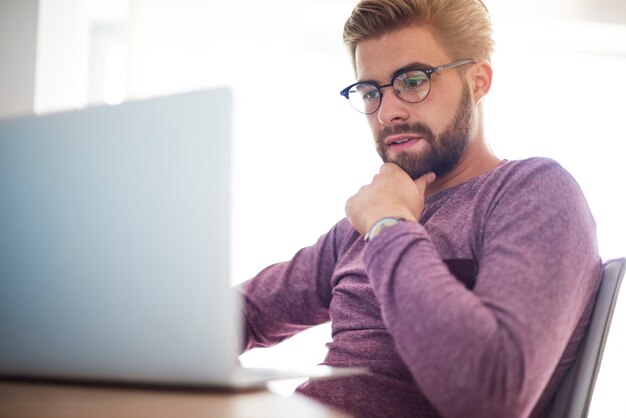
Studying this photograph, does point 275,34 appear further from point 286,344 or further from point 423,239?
point 423,239

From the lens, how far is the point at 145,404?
0.60 meters

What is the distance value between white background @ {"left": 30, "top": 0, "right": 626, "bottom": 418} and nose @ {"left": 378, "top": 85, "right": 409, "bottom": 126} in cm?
130

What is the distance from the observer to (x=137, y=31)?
A: 285cm

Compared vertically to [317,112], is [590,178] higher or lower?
lower

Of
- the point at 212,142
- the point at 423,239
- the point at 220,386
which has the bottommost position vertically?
the point at 220,386

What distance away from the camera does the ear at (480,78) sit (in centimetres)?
151

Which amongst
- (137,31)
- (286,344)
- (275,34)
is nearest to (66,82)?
(137,31)

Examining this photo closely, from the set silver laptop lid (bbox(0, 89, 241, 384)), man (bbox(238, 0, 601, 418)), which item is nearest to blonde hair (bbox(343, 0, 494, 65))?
man (bbox(238, 0, 601, 418))

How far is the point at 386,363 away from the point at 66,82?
6.60 feet

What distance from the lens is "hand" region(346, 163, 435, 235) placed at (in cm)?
109

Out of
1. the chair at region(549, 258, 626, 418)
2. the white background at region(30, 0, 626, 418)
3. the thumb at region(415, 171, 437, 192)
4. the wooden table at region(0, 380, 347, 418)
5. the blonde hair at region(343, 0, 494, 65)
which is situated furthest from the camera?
the white background at region(30, 0, 626, 418)

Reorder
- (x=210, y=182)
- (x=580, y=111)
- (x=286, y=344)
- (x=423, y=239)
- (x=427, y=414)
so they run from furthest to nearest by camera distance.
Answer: (x=580, y=111) → (x=286, y=344) → (x=427, y=414) → (x=423, y=239) → (x=210, y=182)

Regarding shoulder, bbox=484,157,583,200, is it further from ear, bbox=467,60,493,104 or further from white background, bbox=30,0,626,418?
white background, bbox=30,0,626,418

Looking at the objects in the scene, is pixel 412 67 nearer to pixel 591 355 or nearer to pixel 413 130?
pixel 413 130
